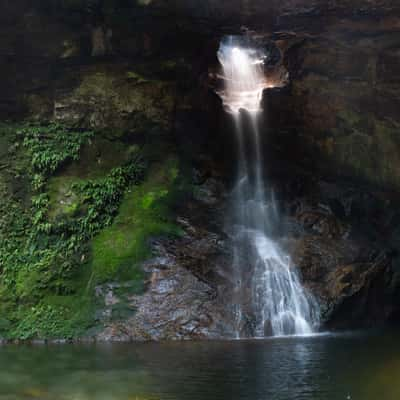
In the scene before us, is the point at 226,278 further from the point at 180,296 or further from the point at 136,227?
the point at 136,227

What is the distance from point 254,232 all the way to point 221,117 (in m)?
6.34

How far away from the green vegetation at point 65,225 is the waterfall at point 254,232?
2796 millimetres

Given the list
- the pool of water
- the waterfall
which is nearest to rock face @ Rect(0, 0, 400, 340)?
the waterfall

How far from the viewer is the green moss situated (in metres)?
Result: 18.4

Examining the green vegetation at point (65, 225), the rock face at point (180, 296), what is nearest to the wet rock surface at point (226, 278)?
the rock face at point (180, 296)

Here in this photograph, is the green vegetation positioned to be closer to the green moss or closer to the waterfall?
the green moss

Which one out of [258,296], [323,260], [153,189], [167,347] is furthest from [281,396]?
[153,189]

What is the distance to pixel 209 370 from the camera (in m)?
12.0

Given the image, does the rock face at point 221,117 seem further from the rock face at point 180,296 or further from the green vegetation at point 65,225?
the green vegetation at point 65,225

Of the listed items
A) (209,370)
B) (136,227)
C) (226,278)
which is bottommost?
(209,370)

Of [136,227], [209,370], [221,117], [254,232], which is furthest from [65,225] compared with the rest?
[209,370]

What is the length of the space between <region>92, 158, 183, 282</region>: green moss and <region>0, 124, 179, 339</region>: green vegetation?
33mm

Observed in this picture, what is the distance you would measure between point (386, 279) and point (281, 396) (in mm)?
10377

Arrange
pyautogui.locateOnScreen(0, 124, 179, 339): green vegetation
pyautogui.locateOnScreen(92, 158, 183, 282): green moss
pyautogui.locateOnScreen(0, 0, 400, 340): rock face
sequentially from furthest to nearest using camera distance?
pyautogui.locateOnScreen(92, 158, 183, 282): green moss, pyautogui.locateOnScreen(0, 0, 400, 340): rock face, pyautogui.locateOnScreen(0, 124, 179, 339): green vegetation
